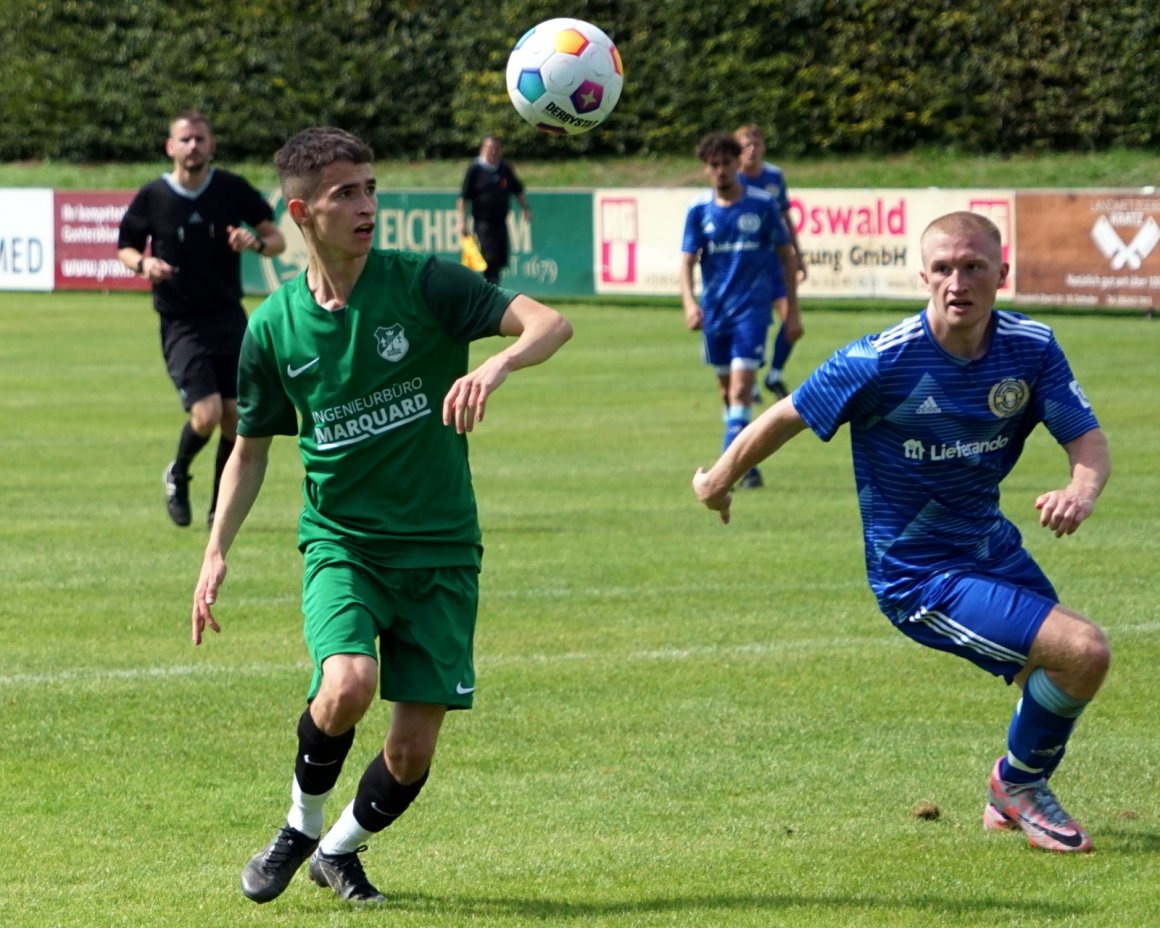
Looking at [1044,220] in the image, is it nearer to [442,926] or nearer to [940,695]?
[940,695]

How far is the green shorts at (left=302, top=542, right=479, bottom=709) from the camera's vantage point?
5.41 m

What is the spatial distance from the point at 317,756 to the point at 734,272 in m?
9.23

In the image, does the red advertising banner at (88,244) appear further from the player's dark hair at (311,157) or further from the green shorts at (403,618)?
the green shorts at (403,618)

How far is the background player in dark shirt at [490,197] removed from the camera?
2720 cm

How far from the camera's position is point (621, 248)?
2836cm

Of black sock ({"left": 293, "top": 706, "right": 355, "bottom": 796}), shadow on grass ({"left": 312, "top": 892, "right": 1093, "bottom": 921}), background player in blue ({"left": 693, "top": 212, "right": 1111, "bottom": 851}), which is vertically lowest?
shadow on grass ({"left": 312, "top": 892, "right": 1093, "bottom": 921})

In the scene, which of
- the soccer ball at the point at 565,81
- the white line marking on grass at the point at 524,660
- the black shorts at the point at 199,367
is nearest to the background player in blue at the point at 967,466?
the white line marking on grass at the point at 524,660

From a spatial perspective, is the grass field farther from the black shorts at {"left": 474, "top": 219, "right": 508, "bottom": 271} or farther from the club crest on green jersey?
the black shorts at {"left": 474, "top": 219, "right": 508, "bottom": 271}

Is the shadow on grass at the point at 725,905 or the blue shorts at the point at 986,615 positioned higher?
the blue shorts at the point at 986,615

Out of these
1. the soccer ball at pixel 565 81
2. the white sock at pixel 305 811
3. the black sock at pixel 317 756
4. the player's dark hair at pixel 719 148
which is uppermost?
the soccer ball at pixel 565 81

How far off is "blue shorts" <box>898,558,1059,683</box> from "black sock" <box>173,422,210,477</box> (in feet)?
22.7

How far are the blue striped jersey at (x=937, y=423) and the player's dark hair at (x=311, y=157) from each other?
1.45 m

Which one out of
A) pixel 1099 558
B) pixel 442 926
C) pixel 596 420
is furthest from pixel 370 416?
pixel 596 420

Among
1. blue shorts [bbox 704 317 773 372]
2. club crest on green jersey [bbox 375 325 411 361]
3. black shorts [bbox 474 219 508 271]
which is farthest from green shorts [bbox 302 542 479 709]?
black shorts [bbox 474 219 508 271]
